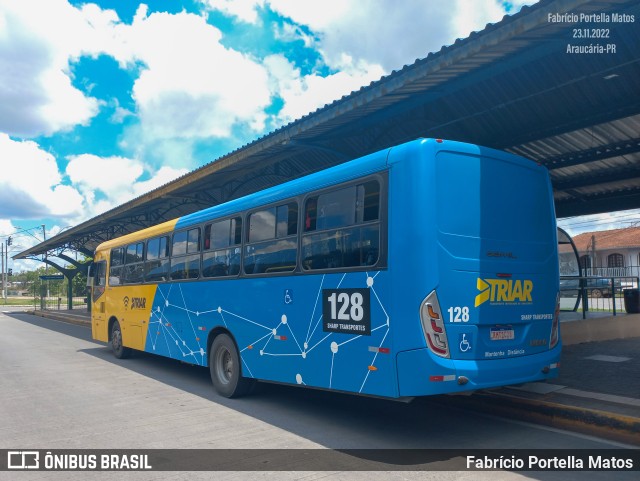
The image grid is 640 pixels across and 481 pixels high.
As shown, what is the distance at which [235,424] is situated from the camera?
22.7ft

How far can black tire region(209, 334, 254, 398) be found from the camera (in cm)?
830

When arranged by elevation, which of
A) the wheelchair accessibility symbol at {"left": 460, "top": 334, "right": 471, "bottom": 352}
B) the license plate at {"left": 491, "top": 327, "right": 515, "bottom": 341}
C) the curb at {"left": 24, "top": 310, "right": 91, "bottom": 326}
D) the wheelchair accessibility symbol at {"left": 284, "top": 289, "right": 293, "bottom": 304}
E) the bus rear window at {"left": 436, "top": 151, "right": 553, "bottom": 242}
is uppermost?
the bus rear window at {"left": 436, "top": 151, "right": 553, "bottom": 242}

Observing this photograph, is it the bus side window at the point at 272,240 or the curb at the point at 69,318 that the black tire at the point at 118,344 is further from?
the curb at the point at 69,318

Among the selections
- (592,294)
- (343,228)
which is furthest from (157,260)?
(592,294)

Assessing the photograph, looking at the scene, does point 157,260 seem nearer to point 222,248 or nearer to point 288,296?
point 222,248

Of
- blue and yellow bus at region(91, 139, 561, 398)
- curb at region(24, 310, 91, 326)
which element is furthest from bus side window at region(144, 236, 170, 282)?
curb at region(24, 310, 91, 326)

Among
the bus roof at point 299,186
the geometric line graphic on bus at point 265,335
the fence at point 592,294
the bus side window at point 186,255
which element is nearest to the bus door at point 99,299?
the geometric line graphic on bus at point 265,335

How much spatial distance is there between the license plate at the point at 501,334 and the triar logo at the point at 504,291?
0.30 m

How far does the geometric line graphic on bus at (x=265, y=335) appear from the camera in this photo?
19.4 feet

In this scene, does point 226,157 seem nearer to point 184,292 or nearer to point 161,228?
point 161,228

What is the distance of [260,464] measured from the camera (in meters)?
5.35

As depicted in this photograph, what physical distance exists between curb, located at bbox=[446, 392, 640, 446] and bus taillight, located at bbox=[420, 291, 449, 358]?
7.32ft

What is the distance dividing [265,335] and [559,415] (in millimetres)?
3919

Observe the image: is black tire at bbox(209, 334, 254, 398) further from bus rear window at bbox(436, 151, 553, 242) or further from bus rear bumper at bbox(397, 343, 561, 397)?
bus rear window at bbox(436, 151, 553, 242)
